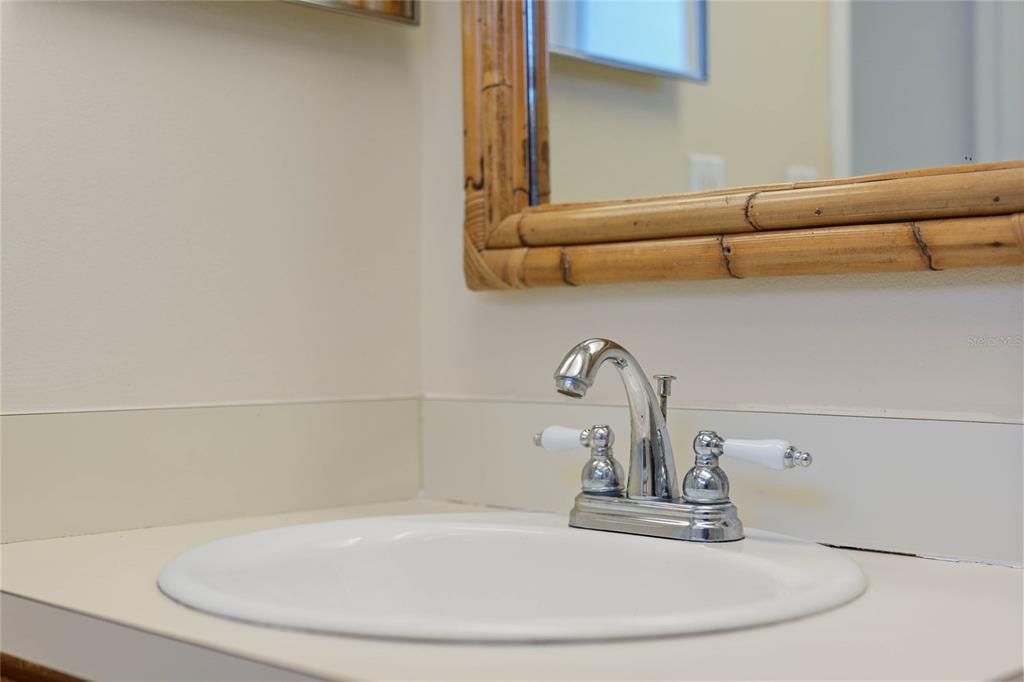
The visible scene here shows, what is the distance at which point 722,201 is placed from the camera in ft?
3.52

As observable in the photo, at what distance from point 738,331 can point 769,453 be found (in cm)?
17

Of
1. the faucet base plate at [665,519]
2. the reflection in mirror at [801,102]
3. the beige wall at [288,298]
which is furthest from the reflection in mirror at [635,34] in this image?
the faucet base plate at [665,519]

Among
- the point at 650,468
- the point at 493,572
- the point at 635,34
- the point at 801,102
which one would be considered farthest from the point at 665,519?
the point at 635,34

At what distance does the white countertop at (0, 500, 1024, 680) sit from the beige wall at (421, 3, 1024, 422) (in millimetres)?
156

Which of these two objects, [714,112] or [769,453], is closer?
[769,453]

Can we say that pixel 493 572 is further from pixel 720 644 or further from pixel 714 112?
A: pixel 714 112

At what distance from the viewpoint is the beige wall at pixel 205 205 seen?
1099 millimetres

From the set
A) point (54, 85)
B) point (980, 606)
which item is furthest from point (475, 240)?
point (980, 606)

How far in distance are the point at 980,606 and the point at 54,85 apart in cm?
92

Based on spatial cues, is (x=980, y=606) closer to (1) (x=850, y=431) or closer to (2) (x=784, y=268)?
(1) (x=850, y=431)

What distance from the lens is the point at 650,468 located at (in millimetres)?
1022

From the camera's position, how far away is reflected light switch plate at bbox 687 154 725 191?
1.15 m

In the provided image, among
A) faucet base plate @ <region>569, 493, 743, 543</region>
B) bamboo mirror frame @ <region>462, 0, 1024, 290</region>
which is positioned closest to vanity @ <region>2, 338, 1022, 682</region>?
faucet base plate @ <region>569, 493, 743, 543</region>

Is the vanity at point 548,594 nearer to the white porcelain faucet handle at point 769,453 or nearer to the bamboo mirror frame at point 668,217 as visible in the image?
the white porcelain faucet handle at point 769,453
